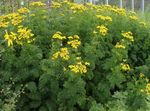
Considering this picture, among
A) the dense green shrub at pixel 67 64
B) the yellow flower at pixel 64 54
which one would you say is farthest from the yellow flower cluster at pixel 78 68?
the yellow flower at pixel 64 54

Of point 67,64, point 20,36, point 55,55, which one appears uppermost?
point 20,36

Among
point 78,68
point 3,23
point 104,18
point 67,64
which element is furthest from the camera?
point 104,18

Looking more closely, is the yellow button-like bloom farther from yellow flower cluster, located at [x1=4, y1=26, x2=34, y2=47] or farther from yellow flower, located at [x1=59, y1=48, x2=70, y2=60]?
yellow flower, located at [x1=59, y1=48, x2=70, y2=60]

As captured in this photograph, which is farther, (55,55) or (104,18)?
(104,18)

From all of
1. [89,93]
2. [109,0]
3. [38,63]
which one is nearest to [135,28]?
[89,93]

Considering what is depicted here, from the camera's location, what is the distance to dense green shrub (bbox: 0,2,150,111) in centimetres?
538

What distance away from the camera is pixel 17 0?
26.8 ft

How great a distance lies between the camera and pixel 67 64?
5.41 meters

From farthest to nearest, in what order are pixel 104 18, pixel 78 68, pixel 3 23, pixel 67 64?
pixel 104 18 < pixel 3 23 < pixel 67 64 < pixel 78 68

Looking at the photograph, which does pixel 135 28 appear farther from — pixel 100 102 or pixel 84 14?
pixel 100 102

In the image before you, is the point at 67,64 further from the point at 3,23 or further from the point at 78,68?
the point at 3,23

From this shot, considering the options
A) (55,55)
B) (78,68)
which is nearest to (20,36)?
(55,55)

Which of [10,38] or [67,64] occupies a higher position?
[10,38]

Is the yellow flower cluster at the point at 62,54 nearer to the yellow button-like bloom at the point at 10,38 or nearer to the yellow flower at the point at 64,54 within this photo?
the yellow flower at the point at 64,54
